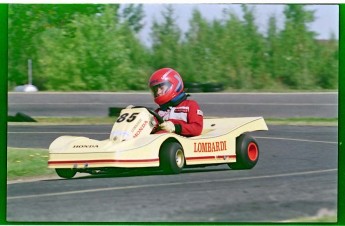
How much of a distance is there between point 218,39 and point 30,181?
5006 millimetres

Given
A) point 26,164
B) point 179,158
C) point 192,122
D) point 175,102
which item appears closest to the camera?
point 179,158

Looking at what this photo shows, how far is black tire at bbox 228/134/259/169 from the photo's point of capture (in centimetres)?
1299

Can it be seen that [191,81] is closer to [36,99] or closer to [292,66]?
[292,66]

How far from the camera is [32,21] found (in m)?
15.7

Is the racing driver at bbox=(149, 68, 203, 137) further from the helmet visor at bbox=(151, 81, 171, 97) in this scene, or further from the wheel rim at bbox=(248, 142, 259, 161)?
the wheel rim at bbox=(248, 142, 259, 161)

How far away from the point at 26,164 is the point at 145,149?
2932 mm

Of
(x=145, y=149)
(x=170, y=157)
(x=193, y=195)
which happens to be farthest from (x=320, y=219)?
(x=145, y=149)

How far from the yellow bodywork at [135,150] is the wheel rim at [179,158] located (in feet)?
0.24

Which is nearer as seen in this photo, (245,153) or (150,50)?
(245,153)

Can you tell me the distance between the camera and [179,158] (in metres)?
12.2

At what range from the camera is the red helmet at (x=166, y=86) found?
12797 millimetres

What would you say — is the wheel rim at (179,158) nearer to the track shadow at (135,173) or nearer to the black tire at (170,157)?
the black tire at (170,157)

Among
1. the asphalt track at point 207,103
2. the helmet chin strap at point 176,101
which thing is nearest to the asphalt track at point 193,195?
the helmet chin strap at point 176,101

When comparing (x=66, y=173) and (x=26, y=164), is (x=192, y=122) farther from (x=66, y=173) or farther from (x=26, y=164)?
(x=26, y=164)
